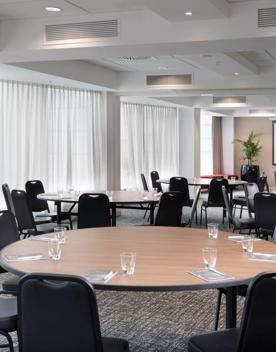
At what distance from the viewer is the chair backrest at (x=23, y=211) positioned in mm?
5711

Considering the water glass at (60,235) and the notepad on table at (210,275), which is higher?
the water glass at (60,235)

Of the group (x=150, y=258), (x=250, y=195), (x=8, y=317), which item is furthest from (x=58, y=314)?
(x=250, y=195)

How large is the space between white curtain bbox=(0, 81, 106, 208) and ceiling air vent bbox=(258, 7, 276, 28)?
16.0 ft

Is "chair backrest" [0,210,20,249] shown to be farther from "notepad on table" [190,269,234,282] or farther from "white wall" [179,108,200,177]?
"white wall" [179,108,200,177]

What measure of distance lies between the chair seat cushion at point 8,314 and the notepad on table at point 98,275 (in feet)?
1.69

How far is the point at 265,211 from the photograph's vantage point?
607 centimetres

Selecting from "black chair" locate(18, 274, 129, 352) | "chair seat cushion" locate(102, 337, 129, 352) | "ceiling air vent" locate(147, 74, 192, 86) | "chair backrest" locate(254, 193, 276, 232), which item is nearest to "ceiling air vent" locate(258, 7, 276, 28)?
"chair backrest" locate(254, 193, 276, 232)

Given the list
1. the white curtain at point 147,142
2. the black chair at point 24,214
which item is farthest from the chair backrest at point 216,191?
the black chair at point 24,214

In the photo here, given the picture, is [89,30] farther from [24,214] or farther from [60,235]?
[60,235]

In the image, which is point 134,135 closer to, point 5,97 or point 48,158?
point 48,158

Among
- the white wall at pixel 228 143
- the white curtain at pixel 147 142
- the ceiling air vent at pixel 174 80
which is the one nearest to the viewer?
the ceiling air vent at pixel 174 80

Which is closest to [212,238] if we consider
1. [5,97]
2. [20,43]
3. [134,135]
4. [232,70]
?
[20,43]

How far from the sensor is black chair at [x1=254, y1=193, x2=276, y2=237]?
19.7 feet

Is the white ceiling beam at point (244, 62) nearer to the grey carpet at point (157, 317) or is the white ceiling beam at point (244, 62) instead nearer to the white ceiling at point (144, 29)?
the white ceiling at point (144, 29)
